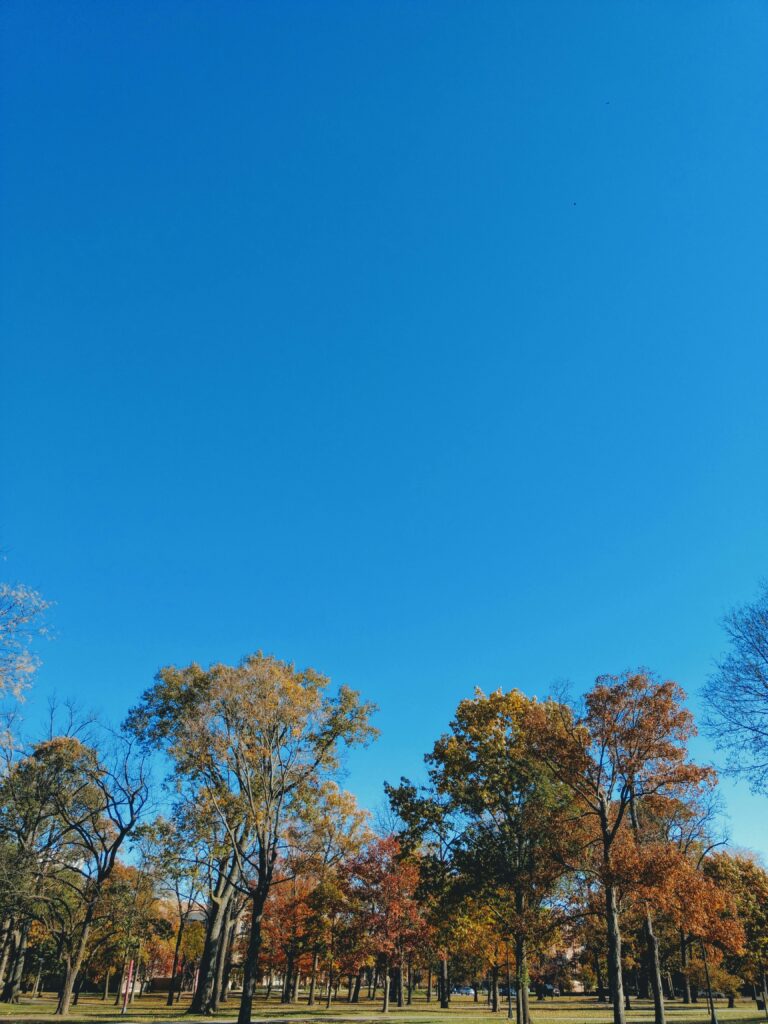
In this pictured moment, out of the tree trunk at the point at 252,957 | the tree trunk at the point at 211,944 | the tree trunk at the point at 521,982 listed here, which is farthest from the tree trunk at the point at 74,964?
the tree trunk at the point at 521,982

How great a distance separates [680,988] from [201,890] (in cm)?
6757

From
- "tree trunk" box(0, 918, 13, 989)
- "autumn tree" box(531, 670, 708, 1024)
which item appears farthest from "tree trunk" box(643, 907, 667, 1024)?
"tree trunk" box(0, 918, 13, 989)

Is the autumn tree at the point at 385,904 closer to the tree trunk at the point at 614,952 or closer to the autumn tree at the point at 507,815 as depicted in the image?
the autumn tree at the point at 507,815

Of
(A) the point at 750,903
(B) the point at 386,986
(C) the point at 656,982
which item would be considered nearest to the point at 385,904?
(B) the point at 386,986

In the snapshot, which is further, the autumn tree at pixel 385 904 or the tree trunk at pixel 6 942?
the autumn tree at pixel 385 904

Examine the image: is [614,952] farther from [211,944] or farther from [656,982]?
[211,944]

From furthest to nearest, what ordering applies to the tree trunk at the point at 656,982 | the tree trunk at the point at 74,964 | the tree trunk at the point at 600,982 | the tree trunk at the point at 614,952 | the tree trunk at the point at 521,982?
the tree trunk at the point at 600,982 → the tree trunk at the point at 74,964 → the tree trunk at the point at 656,982 → the tree trunk at the point at 521,982 → the tree trunk at the point at 614,952

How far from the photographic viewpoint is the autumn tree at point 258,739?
23391 millimetres

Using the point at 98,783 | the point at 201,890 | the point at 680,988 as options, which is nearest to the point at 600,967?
the point at 680,988

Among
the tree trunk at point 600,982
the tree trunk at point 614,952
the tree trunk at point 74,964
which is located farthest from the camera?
the tree trunk at point 600,982

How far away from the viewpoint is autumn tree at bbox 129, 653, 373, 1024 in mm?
23391

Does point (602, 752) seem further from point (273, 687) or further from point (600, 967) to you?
point (600, 967)

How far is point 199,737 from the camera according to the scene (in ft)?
76.8

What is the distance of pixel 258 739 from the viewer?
24.4m
